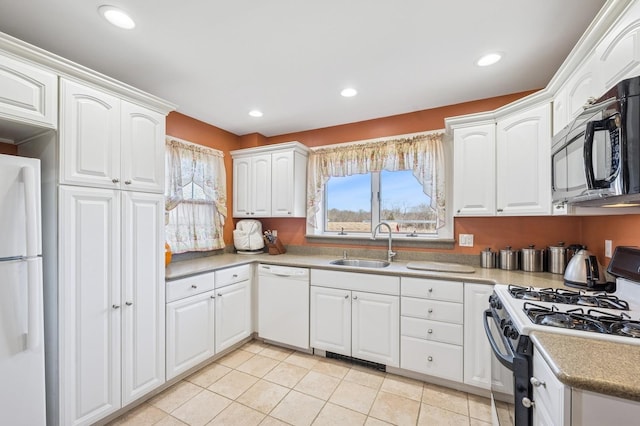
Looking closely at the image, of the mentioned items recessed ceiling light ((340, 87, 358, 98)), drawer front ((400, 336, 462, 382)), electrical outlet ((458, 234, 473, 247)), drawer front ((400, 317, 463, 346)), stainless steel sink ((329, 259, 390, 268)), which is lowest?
drawer front ((400, 336, 462, 382))

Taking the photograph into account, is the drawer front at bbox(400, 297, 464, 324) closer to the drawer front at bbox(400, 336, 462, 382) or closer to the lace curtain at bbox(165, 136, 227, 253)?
the drawer front at bbox(400, 336, 462, 382)

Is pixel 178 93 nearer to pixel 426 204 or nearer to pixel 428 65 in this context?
pixel 428 65

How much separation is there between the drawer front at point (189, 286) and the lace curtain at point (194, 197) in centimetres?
67

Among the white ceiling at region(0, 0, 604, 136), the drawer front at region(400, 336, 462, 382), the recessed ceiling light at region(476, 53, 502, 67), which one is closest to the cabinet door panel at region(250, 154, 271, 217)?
the white ceiling at region(0, 0, 604, 136)

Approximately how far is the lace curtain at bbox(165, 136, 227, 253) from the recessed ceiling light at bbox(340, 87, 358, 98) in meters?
1.69

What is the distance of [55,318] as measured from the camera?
154 cm

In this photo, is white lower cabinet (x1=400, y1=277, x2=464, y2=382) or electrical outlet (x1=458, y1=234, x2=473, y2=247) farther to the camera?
electrical outlet (x1=458, y1=234, x2=473, y2=247)

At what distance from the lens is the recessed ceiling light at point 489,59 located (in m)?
1.88

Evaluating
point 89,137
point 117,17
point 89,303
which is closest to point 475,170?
point 117,17

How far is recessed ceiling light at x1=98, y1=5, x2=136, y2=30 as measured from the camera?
1455mm

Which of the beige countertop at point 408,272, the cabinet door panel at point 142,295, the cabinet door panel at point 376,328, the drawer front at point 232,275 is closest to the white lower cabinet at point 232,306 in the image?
the drawer front at point 232,275

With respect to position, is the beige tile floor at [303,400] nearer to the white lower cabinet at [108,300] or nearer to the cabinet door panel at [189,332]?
the cabinet door panel at [189,332]

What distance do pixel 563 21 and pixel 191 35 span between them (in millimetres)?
2147

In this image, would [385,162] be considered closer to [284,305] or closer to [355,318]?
[355,318]
